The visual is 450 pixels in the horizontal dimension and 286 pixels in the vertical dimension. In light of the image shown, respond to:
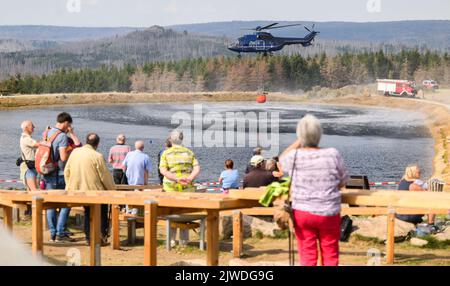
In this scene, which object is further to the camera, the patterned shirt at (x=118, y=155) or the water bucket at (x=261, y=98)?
the water bucket at (x=261, y=98)

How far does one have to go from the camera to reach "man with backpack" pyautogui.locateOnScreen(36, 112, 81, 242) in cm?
1102

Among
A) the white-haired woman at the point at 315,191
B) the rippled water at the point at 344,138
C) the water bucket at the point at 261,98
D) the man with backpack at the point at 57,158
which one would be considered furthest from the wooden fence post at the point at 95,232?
the water bucket at the point at 261,98

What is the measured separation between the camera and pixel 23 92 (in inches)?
6329

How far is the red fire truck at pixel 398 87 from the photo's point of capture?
435ft

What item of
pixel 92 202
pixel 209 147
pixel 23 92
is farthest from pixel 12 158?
Result: pixel 23 92

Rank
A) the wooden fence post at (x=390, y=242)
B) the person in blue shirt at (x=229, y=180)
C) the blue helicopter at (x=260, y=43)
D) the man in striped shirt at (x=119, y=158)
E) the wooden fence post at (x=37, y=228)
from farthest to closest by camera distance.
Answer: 1. the blue helicopter at (x=260, y=43)
2. the man in striped shirt at (x=119, y=158)
3. the person in blue shirt at (x=229, y=180)
4. the wooden fence post at (x=390, y=242)
5. the wooden fence post at (x=37, y=228)

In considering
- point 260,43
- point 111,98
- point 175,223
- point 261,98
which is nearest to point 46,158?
point 175,223

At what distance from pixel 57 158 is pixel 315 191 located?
504cm

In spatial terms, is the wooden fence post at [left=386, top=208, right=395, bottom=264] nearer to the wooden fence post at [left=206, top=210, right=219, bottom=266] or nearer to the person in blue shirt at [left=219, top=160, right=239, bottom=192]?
the wooden fence post at [left=206, top=210, right=219, bottom=266]

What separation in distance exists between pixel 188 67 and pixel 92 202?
17689cm

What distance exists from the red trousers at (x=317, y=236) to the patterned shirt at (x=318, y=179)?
53 millimetres

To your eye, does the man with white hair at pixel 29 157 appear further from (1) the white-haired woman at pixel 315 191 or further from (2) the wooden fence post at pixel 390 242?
(1) the white-haired woman at pixel 315 191

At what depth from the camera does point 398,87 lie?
135m
